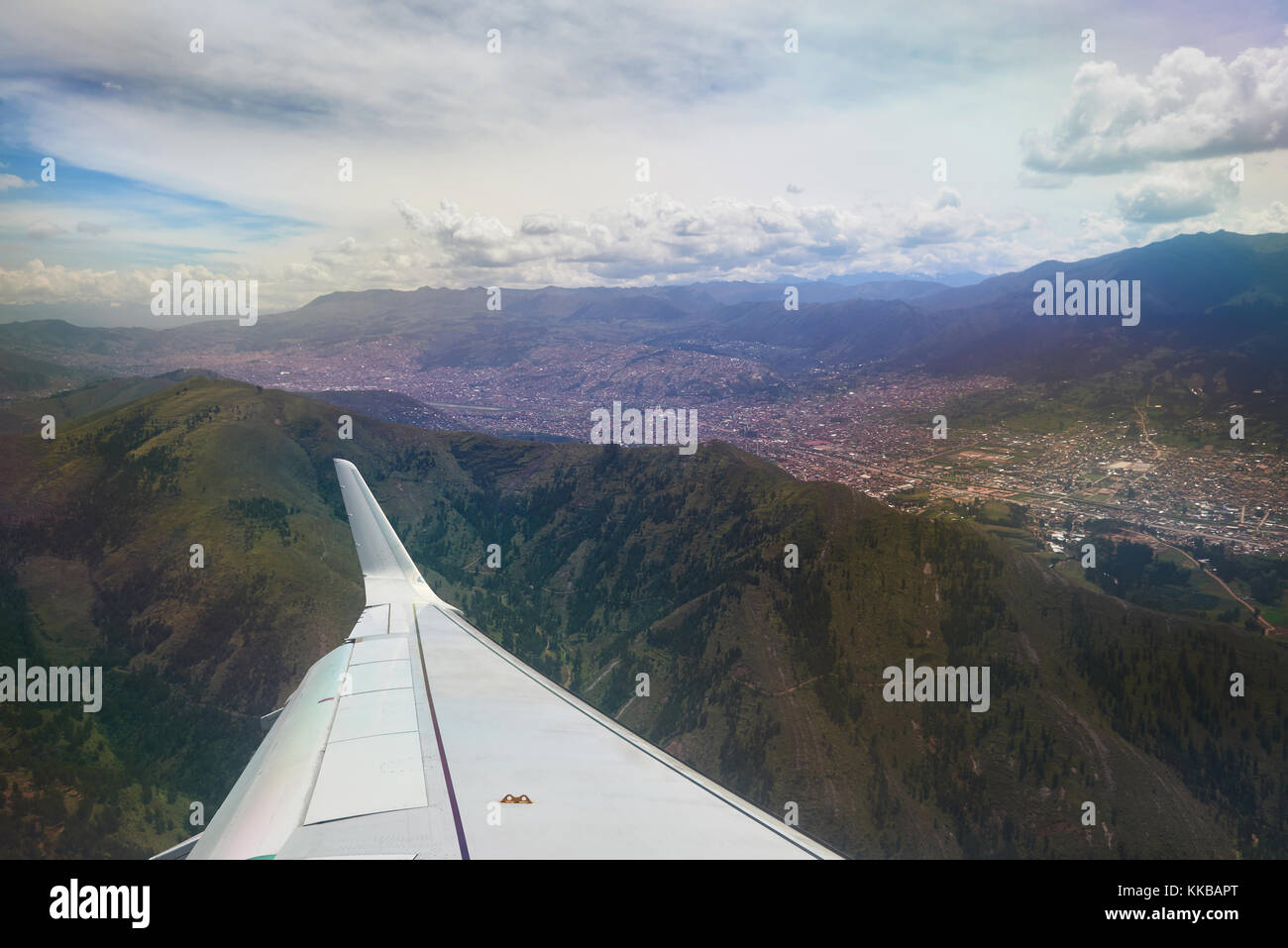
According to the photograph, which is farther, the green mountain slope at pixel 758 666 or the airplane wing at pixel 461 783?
the green mountain slope at pixel 758 666

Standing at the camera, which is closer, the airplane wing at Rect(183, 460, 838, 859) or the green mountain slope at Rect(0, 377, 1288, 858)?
the airplane wing at Rect(183, 460, 838, 859)

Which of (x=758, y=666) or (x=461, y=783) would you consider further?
(x=758, y=666)

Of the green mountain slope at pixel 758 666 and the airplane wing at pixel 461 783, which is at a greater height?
the airplane wing at pixel 461 783

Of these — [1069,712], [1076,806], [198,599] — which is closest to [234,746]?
[198,599]

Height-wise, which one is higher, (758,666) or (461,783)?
(461,783)

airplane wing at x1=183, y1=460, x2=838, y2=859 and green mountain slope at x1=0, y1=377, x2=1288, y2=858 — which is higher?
airplane wing at x1=183, y1=460, x2=838, y2=859
